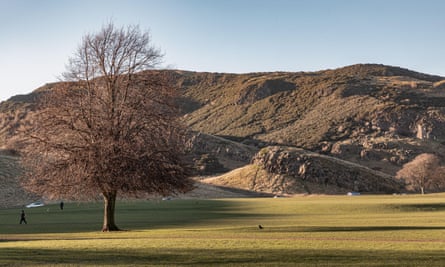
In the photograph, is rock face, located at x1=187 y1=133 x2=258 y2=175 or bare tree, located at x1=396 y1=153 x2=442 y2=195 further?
rock face, located at x1=187 y1=133 x2=258 y2=175

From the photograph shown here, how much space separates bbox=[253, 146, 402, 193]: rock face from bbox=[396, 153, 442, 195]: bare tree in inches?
179

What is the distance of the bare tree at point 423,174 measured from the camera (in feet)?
313

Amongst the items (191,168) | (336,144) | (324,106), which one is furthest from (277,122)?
(191,168)

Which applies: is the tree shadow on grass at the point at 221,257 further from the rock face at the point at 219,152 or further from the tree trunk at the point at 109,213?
the rock face at the point at 219,152

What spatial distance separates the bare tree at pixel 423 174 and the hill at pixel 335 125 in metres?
5.82

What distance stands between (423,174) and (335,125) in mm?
52719

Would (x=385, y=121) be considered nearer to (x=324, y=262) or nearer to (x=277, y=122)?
(x=277, y=122)

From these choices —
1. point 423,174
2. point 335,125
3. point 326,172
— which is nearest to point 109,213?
point 423,174

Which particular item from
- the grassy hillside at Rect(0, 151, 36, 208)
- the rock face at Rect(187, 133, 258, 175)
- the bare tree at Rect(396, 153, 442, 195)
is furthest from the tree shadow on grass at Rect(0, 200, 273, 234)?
the rock face at Rect(187, 133, 258, 175)

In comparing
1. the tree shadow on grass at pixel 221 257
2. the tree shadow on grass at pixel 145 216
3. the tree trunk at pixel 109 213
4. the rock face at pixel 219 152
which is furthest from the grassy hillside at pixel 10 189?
the tree shadow on grass at pixel 221 257

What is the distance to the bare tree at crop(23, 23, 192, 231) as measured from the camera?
1163 inches

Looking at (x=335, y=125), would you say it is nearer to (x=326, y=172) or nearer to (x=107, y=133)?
(x=326, y=172)

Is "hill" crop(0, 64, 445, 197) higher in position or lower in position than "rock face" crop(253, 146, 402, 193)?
higher

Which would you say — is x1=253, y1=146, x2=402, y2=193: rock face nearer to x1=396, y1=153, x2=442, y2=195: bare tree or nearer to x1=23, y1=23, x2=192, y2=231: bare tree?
x1=396, y1=153, x2=442, y2=195: bare tree
